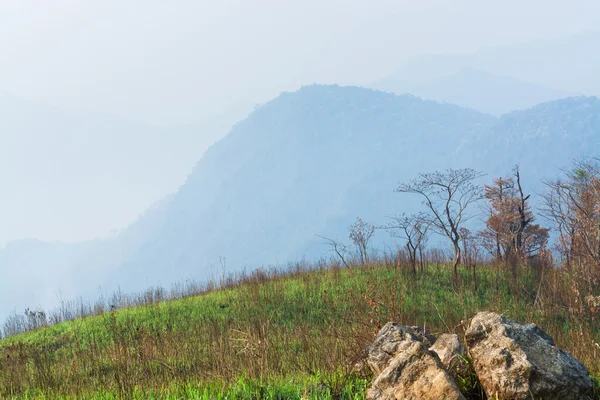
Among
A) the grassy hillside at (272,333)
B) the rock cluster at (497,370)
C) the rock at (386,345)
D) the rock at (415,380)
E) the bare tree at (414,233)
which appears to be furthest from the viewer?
the bare tree at (414,233)

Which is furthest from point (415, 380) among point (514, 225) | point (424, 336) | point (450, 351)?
point (514, 225)

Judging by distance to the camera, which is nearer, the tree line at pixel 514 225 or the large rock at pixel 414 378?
the large rock at pixel 414 378

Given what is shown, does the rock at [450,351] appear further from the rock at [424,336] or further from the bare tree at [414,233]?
the bare tree at [414,233]

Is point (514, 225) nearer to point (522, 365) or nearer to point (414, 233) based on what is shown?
point (414, 233)

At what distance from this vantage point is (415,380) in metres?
4.68

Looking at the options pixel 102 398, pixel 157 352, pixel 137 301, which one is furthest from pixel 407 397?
pixel 137 301

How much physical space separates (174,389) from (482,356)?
12.6 ft

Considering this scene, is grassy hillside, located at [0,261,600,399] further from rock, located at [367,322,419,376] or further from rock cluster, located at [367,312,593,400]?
rock cluster, located at [367,312,593,400]

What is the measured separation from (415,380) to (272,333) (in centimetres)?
636

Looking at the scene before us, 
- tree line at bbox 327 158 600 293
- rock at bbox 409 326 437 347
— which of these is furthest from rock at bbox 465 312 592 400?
tree line at bbox 327 158 600 293

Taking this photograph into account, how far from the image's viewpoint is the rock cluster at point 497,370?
4.55 metres

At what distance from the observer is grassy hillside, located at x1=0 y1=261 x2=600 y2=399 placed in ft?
21.2

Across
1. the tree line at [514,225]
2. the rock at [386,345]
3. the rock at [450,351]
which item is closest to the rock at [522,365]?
the rock at [450,351]

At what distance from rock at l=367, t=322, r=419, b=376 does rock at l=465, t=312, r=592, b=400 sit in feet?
2.48
